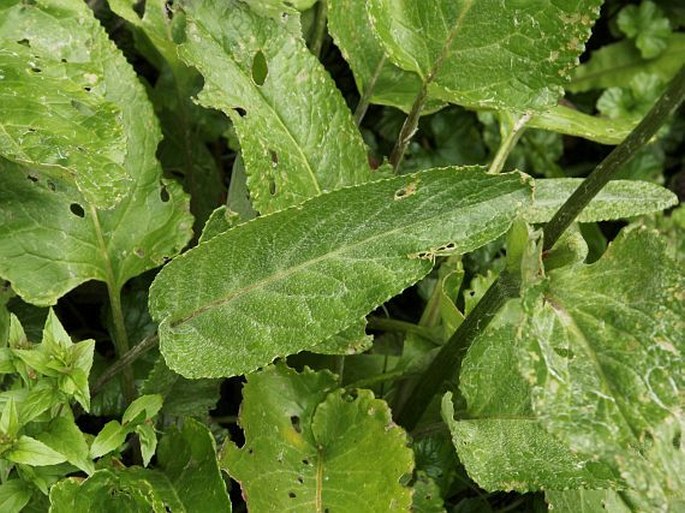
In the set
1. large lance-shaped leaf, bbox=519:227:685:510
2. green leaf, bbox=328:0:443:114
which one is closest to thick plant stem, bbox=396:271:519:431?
large lance-shaped leaf, bbox=519:227:685:510

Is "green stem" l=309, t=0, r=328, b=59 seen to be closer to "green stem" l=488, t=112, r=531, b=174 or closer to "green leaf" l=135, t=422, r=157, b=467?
"green stem" l=488, t=112, r=531, b=174

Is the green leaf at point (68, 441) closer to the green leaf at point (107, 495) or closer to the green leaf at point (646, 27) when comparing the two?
the green leaf at point (107, 495)

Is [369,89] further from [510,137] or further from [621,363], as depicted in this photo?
[621,363]

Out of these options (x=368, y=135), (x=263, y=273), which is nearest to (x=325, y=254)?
(x=263, y=273)

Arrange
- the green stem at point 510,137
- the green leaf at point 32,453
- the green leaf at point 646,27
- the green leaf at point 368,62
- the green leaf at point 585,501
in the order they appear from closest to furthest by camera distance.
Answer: the green leaf at point 32,453
the green leaf at point 585,501
the green leaf at point 368,62
the green stem at point 510,137
the green leaf at point 646,27

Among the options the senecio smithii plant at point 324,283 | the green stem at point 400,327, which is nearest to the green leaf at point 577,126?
the senecio smithii plant at point 324,283

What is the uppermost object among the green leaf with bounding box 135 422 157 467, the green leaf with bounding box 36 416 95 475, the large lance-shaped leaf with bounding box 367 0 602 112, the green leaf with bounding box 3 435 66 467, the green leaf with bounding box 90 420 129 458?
the large lance-shaped leaf with bounding box 367 0 602 112

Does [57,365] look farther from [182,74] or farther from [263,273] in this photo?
[182,74]
